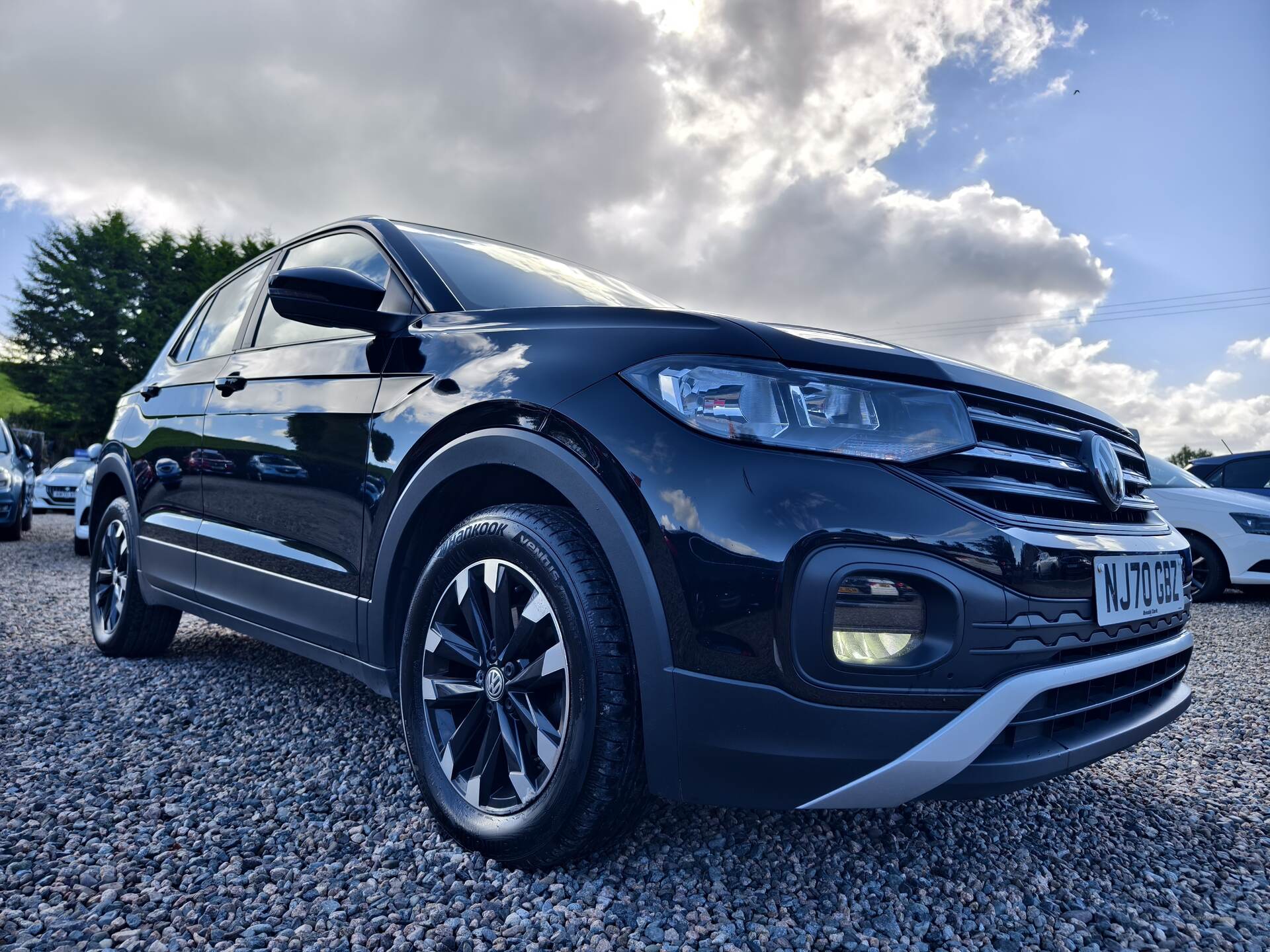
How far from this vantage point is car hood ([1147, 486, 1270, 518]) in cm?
738

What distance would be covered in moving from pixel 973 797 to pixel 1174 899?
778mm

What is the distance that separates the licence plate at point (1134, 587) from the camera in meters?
1.74

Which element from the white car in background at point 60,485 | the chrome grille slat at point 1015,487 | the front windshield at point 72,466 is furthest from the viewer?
the front windshield at point 72,466

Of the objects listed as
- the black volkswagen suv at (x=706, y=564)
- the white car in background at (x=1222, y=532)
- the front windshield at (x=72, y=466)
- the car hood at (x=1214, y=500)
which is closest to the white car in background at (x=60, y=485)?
the front windshield at (x=72, y=466)

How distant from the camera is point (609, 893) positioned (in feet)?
5.77

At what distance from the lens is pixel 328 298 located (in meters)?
2.24

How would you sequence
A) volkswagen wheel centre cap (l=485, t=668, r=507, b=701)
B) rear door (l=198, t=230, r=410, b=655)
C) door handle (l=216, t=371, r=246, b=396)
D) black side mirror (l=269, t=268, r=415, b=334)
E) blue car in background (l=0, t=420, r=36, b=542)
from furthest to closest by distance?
blue car in background (l=0, t=420, r=36, b=542)
door handle (l=216, t=371, r=246, b=396)
rear door (l=198, t=230, r=410, b=655)
black side mirror (l=269, t=268, r=415, b=334)
volkswagen wheel centre cap (l=485, t=668, r=507, b=701)

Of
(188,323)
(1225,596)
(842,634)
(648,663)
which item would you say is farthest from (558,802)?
(1225,596)

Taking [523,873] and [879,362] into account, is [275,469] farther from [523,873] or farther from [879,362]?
[879,362]

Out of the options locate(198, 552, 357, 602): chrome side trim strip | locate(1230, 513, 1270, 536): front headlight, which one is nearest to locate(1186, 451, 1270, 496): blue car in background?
locate(1230, 513, 1270, 536): front headlight

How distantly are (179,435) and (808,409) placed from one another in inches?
111

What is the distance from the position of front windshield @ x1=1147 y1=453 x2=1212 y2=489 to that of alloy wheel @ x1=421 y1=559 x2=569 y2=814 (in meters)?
7.73

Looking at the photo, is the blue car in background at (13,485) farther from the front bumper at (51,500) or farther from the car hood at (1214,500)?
the car hood at (1214,500)

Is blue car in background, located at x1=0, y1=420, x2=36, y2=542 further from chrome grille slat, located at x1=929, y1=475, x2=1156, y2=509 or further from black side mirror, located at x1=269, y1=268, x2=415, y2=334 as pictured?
chrome grille slat, located at x1=929, y1=475, x2=1156, y2=509
